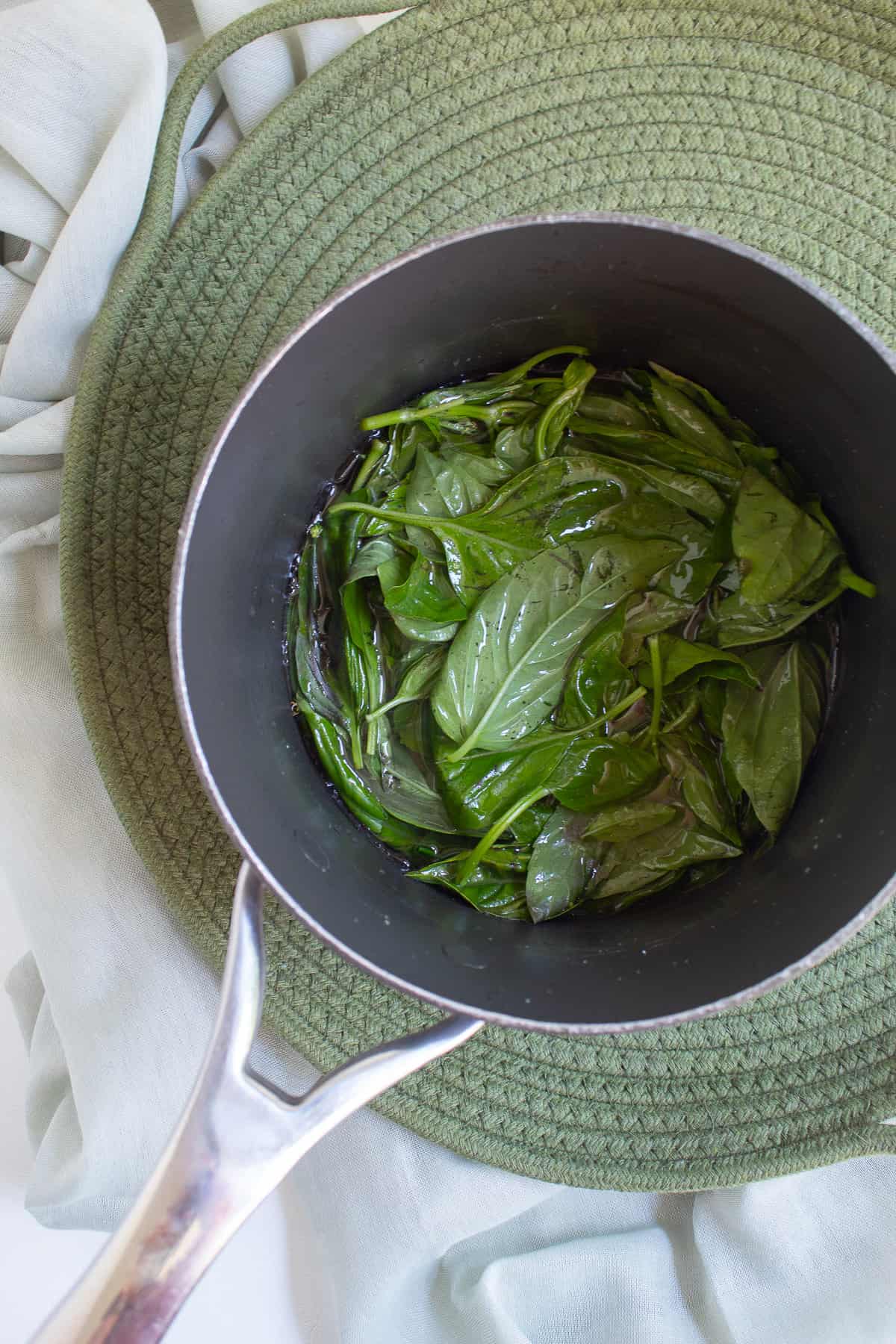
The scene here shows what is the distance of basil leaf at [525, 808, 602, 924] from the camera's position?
0.77 meters

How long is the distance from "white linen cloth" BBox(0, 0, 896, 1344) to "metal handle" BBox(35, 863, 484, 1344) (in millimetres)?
345

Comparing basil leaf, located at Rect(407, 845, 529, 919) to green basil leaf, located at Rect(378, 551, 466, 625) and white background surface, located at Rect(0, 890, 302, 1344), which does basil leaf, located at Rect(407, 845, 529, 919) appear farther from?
white background surface, located at Rect(0, 890, 302, 1344)

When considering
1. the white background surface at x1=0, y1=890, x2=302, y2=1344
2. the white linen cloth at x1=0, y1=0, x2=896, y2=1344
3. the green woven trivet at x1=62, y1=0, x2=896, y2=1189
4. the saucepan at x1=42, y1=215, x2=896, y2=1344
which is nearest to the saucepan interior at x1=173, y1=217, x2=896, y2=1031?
the saucepan at x1=42, y1=215, x2=896, y2=1344

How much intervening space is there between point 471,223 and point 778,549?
363 mm

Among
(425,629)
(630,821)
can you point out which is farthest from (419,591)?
(630,821)

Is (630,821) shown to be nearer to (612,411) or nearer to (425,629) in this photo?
(425,629)

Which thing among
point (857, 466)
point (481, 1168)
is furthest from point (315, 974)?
point (857, 466)

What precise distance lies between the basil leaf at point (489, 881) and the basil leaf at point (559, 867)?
0.04 feet

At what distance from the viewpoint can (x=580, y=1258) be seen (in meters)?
0.95

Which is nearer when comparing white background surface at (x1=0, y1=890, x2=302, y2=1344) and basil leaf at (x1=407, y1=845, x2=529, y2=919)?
basil leaf at (x1=407, y1=845, x2=529, y2=919)

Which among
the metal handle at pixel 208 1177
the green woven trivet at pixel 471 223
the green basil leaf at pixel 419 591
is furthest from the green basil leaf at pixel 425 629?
the metal handle at pixel 208 1177

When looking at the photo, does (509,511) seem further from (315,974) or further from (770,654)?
(315,974)

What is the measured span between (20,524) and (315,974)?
1.66ft

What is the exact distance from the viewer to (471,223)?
0.80 meters
